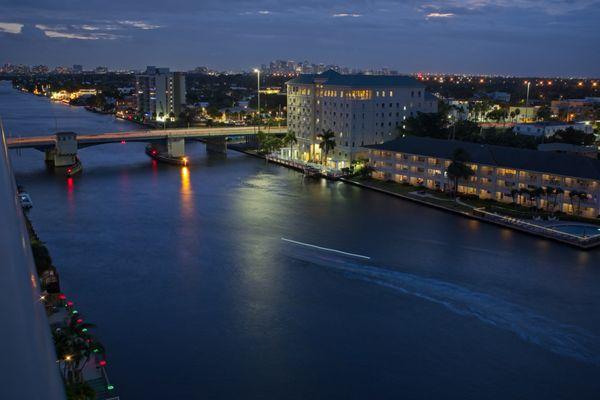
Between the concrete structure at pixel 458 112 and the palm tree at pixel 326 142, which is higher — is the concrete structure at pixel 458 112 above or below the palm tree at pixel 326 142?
above

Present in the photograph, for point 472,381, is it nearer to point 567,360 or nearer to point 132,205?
point 567,360

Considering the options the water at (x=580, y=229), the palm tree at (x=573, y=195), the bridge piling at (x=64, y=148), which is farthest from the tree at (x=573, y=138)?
the bridge piling at (x=64, y=148)

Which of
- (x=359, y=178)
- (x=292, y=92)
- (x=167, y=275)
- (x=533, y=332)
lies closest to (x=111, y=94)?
(x=292, y=92)

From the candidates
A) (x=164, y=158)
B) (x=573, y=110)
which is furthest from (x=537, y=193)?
(x=573, y=110)

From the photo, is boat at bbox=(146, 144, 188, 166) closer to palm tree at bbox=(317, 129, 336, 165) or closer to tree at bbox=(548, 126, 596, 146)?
palm tree at bbox=(317, 129, 336, 165)

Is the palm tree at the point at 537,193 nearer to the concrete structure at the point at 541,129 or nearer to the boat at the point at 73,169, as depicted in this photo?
the concrete structure at the point at 541,129
